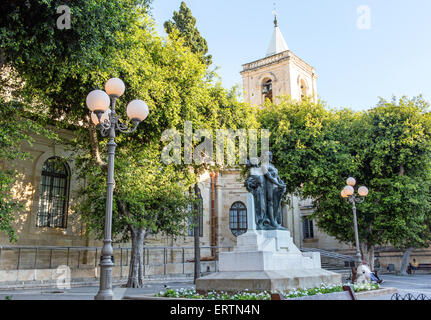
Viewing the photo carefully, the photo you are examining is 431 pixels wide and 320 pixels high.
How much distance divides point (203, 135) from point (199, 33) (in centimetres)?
984

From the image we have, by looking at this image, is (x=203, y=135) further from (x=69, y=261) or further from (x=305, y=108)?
(x=69, y=261)

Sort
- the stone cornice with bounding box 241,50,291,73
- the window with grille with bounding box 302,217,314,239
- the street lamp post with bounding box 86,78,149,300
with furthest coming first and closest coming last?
the stone cornice with bounding box 241,50,291,73
the window with grille with bounding box 302,217,314,239
the street lamp post with bounding box 86,78,149,300

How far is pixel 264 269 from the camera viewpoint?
9.66m

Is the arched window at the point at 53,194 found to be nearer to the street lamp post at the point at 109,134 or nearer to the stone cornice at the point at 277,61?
the street lamp post at the point at 109,134

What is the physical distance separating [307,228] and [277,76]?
14.9 metres

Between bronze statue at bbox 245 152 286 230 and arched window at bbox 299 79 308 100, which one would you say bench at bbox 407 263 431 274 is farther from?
bronze statue at bbox 245 152 286 230

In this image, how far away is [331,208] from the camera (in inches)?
856

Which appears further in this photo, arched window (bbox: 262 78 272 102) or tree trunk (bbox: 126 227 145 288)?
arched window (bbox: 262 78 272 102)

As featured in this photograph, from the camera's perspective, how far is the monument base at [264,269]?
926 cm

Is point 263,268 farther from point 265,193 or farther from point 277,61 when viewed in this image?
point 277,61

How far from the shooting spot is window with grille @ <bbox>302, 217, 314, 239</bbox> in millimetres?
35406

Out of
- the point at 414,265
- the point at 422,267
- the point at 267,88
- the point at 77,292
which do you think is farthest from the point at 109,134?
the point at 267,88

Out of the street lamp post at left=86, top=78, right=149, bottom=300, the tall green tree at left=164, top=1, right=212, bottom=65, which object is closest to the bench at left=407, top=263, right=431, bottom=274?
the tall green tree at left=164, top=1, right=212, bottom=65

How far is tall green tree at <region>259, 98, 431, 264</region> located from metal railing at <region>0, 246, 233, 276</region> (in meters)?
9.17
